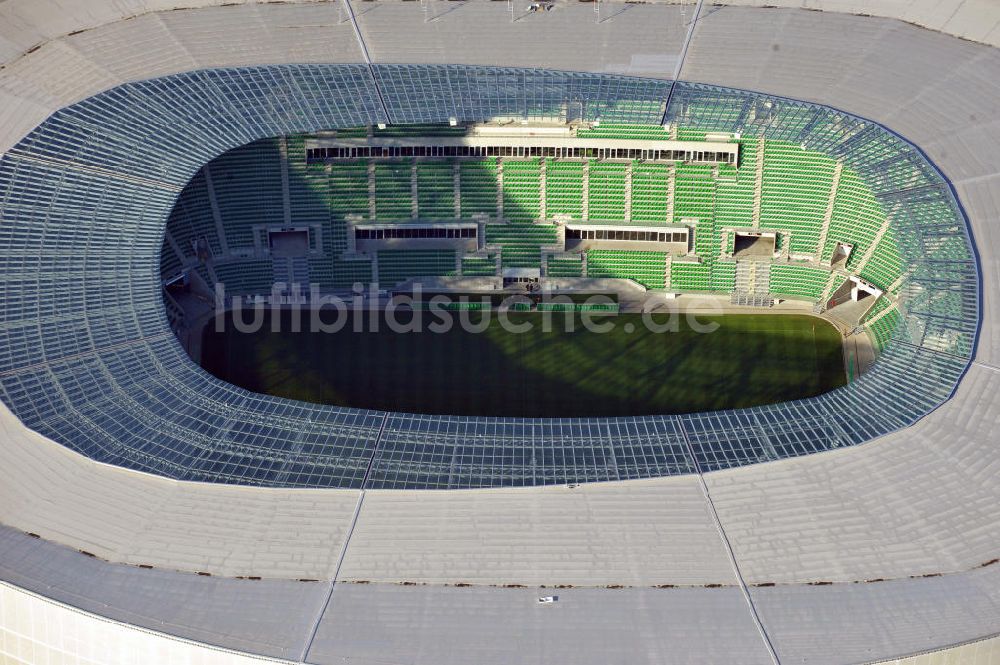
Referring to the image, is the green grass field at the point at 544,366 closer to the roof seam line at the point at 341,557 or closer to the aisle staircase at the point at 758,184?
the aisle staircase at the point at 758,184

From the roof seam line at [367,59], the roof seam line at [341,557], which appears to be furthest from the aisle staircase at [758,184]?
the roof seam line at [341,557]

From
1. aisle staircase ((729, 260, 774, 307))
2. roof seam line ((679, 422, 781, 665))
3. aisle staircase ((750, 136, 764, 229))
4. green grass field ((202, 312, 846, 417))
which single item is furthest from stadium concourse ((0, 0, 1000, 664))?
green grass field ((202, 312, 846, 417))

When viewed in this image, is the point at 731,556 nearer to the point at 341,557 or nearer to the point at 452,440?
the point at 452,440

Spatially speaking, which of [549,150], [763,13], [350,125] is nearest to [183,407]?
[350,125]

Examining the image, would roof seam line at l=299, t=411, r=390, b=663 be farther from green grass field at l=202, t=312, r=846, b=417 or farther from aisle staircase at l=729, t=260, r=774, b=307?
aisle staircase at l=729, t=260, r=774, b=307

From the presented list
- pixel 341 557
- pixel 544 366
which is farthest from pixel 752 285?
pixel 341 557

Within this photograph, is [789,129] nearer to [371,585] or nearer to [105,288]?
[371,585]
